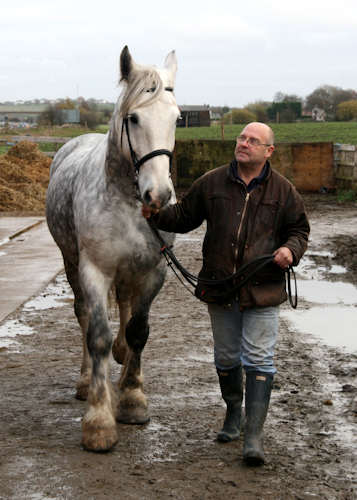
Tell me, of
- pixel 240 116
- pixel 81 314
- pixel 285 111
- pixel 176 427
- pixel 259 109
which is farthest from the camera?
pixel 259 109

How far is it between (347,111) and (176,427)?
72962mm

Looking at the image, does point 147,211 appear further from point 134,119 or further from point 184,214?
point 134,119

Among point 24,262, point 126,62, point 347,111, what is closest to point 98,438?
point 126,62

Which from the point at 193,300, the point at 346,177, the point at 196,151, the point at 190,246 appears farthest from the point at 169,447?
the point at 196,151

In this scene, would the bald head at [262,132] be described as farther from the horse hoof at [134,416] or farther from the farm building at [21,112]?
the farm building at [21,112]

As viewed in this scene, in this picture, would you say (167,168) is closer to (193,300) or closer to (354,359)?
(354,359)

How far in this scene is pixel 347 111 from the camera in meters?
74.2

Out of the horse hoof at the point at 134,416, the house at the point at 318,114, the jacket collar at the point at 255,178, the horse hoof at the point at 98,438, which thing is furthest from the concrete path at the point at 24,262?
the house at the point at 318,114

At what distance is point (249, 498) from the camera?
353cm

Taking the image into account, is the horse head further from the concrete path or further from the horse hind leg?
the concrete path

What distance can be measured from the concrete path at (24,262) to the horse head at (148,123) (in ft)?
12.2

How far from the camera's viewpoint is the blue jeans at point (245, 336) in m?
4.05

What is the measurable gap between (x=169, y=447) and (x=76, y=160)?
7.50 ft

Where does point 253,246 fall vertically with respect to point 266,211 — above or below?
below
